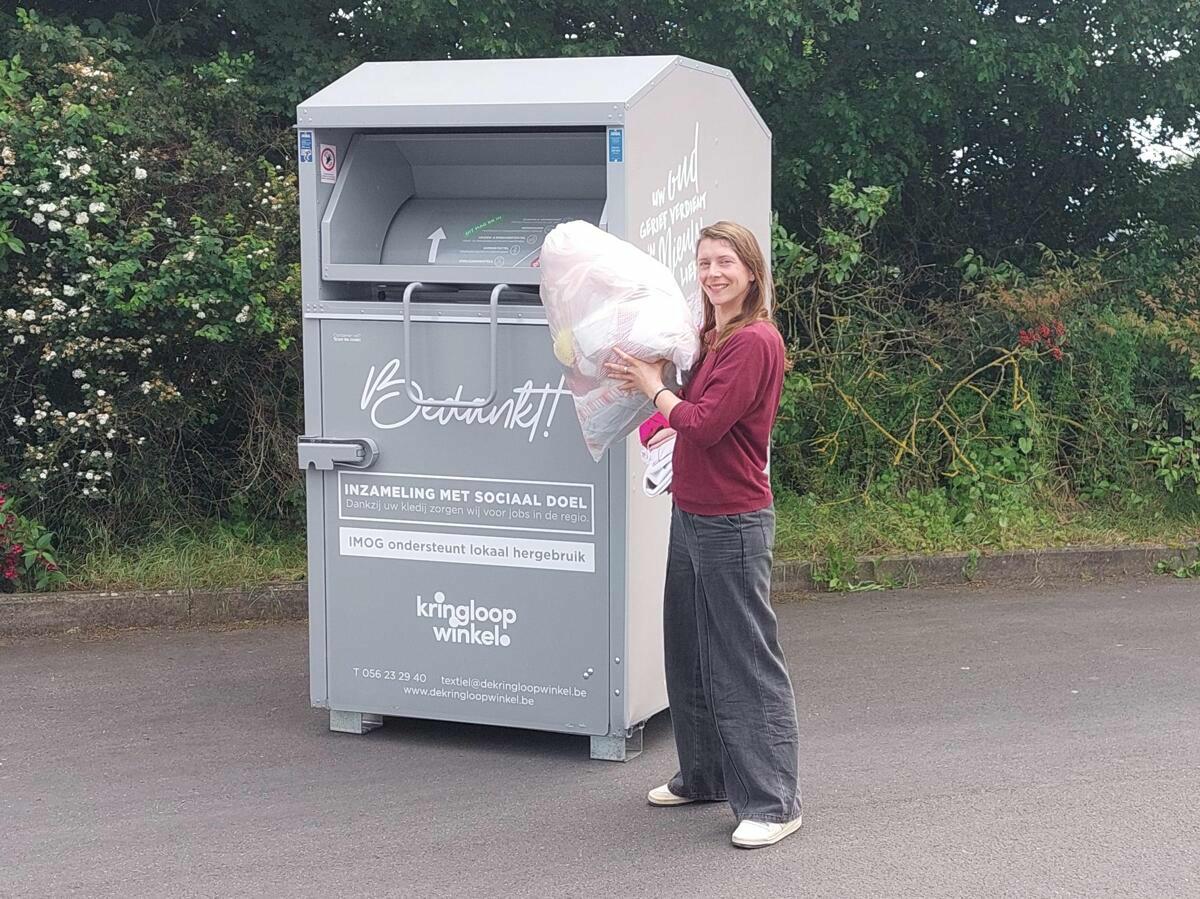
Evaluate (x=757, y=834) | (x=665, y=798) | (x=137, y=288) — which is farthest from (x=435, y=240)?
(x=137, y=288)

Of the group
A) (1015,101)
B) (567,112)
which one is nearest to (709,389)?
(567,112)

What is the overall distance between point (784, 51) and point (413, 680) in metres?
4.81

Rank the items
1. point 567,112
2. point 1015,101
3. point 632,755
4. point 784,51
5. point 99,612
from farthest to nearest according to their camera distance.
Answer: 1. point 1015,101
2. point 784,51
3. point 99,612
4. point 632,755
5. point 567,112

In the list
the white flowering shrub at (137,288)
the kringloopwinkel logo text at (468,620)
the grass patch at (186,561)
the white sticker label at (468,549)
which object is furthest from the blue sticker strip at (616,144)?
the grass patch at (186,561)

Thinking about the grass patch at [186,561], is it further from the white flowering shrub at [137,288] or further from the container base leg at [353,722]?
the container base leg at [353,722]

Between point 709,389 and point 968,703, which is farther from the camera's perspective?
point 968,703

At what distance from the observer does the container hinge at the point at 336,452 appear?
4.89 metres

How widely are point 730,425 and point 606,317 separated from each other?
510 millimetres

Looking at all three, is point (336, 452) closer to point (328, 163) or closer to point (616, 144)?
point (328, 163)

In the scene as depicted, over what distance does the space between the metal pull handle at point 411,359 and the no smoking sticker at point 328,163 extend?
483mm

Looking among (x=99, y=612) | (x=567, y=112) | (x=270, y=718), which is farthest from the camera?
(x=99, y=612)

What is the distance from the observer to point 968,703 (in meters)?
5.42

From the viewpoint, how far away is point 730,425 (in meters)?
3.88

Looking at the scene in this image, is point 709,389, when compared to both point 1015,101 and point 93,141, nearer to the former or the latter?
point 93,141
